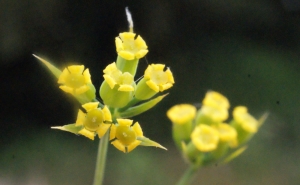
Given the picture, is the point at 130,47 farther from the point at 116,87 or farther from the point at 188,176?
the point at 188,176

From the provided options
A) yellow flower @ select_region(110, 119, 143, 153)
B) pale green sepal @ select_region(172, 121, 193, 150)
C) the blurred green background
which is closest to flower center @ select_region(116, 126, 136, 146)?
yellow flower @ select_region(110, 119, 143, 153)

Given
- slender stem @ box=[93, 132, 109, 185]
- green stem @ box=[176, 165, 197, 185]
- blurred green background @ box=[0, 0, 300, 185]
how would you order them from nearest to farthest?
green stem @ box=[176, 165, 197, 185]
slender stem @ box=[93, 132, 109, 185]
blurred green background @ box=[0, 0, 300, 185]

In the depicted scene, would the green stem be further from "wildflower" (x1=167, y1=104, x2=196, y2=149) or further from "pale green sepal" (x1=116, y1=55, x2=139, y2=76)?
"pale green sepal" (x1=116, y1=55, x2=139, y2=76)

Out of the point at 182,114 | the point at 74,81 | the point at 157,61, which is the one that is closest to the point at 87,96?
the point at 74,81

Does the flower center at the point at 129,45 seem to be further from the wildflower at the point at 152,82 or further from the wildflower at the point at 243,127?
the wildflower at the point at 243,127

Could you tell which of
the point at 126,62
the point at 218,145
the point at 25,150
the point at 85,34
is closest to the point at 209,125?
the point at 218,145

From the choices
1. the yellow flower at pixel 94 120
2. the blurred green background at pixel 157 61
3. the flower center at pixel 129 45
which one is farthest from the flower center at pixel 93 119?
the blurred green background at pixel 157 61

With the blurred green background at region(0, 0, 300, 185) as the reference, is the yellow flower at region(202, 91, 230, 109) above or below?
above

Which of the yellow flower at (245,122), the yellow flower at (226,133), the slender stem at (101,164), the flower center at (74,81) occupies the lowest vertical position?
the slender stem at (101,164)
